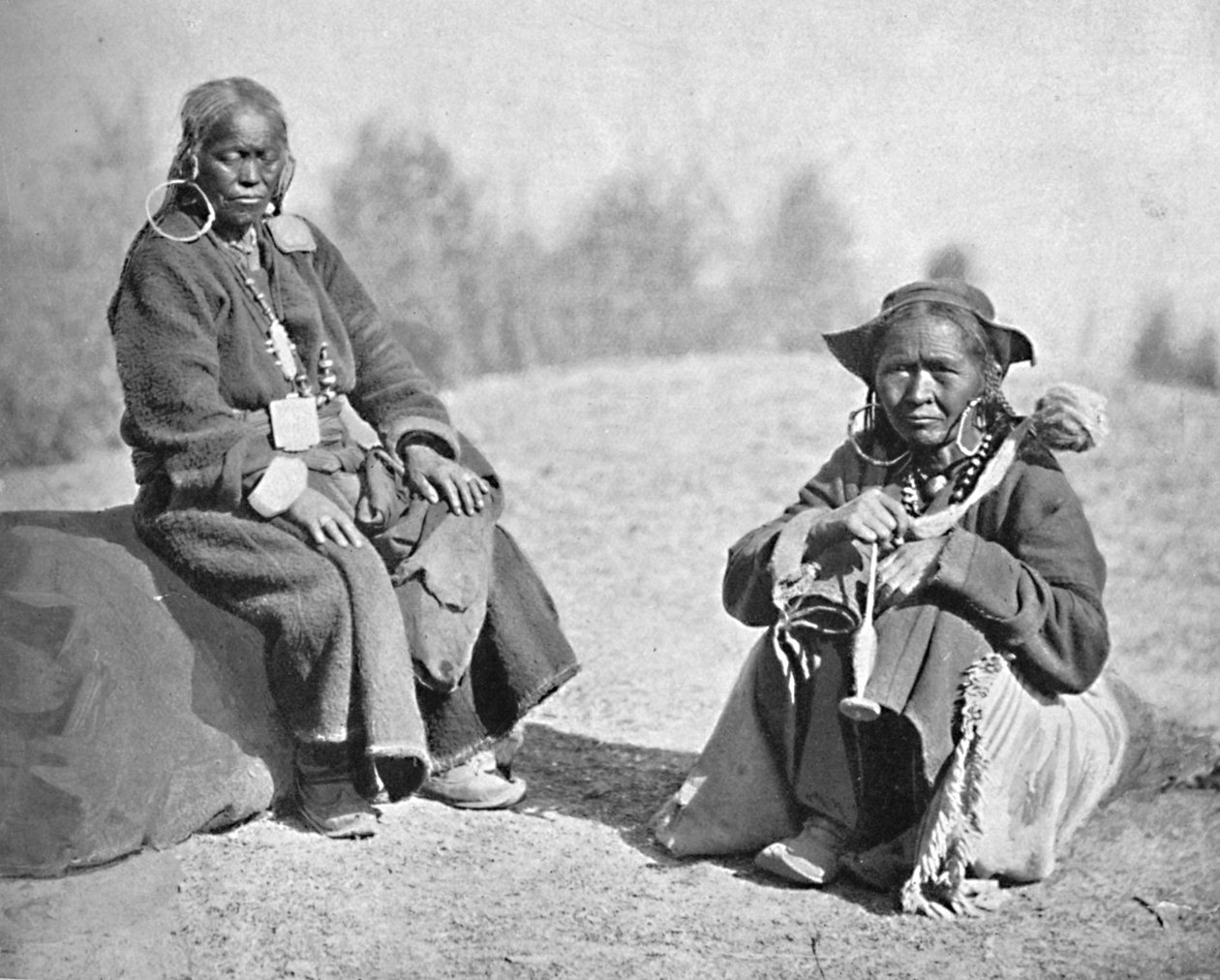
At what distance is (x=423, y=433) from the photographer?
5168mm

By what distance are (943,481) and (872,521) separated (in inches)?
10.4

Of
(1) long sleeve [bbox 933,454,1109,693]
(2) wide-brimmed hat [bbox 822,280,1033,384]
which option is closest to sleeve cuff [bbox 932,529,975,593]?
(1) long sleeve [bbox 933,454,1109,693]

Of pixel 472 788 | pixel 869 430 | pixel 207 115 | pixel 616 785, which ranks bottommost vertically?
pixel 616 785

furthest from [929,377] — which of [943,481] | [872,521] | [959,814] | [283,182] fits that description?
[283,182]

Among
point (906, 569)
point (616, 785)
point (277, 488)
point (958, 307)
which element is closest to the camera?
Result: point (906, 569)

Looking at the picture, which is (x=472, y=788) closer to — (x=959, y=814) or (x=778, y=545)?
(x=778, y=545)

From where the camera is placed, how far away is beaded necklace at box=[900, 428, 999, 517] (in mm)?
4738

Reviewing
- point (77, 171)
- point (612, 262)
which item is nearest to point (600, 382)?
point (612, 262)

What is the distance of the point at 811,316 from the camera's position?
20.2ft

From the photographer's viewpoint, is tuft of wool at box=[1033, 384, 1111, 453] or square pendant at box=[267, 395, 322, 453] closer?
tuft of wool at box=[1033, 384, 1111, 453]

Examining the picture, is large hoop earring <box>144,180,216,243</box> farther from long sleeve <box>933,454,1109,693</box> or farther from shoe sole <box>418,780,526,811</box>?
long sleeve <box>933,454,1109,693</box>

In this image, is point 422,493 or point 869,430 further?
point 422,493

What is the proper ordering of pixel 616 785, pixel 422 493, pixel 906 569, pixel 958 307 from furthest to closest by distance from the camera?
pixel 616 785 < pixel 422 493 < pixel 958 307 < pixel 906 569

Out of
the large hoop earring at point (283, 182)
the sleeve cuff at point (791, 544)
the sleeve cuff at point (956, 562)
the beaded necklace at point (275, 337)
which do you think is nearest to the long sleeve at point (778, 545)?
the sleeve cuff at point (791, 544)
